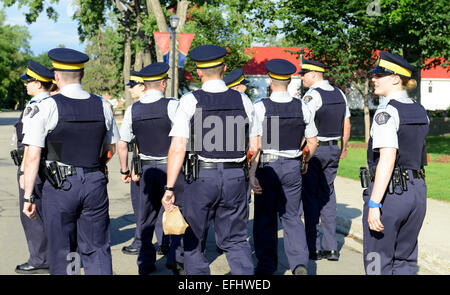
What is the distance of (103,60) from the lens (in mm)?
63844

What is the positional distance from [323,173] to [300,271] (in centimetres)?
145

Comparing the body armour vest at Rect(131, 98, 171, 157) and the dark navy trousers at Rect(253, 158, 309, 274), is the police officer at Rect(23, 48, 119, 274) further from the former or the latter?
the dark navy trousers at Rect(253, 158, 309, 274)

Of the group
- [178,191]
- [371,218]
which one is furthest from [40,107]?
[371,218]

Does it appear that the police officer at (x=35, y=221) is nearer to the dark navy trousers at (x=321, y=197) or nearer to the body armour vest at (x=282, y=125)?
the body armour vest at (x=282, y=125)

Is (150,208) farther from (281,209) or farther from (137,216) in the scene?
(281,209)

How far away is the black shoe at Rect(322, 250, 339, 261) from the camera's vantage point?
6.02 m

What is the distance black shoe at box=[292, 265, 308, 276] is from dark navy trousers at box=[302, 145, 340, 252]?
3.35ft

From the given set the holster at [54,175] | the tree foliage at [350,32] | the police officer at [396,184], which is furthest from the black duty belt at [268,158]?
the tree foliage at [350,32]

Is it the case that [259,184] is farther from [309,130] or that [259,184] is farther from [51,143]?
[51,143]

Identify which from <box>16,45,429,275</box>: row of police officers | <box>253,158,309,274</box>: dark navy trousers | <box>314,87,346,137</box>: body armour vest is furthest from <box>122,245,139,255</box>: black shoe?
<box>314,87,346,137</box>: body armour vest

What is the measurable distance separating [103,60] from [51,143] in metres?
62.3

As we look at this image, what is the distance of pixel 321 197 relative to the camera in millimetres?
6203

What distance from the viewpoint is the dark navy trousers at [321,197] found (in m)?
6.08

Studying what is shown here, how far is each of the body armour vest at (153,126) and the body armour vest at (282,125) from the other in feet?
3.47
